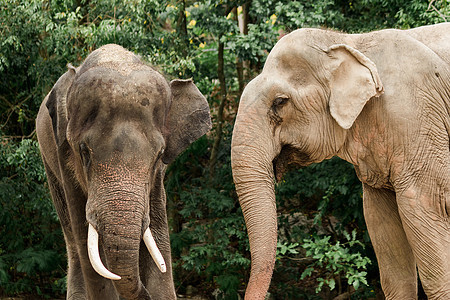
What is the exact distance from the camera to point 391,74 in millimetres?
4688

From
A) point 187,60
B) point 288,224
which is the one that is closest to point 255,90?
point 187,60

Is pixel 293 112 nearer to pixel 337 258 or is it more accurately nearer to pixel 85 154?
pixel 85 154

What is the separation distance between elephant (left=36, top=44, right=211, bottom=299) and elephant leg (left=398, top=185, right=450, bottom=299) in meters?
1.44

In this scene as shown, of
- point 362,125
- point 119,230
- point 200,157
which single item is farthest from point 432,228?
point 200,157

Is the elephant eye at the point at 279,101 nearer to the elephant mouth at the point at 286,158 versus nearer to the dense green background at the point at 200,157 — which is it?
the elephant mouth at the point at 286,158

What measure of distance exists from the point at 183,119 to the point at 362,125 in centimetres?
115

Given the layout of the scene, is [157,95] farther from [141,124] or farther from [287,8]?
[287,8]

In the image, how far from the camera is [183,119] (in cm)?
493

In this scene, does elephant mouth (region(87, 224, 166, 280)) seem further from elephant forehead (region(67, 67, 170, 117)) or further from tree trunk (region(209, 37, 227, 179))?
tree trunk (region(209, 37, 227, 179))

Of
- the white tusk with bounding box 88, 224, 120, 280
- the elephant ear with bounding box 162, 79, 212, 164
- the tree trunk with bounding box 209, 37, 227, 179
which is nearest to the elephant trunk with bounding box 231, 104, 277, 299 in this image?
the elephant ear with bounding box 162, 79, 212, 164

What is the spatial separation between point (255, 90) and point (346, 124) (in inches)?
23.7

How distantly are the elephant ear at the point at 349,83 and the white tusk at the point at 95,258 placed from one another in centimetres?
165

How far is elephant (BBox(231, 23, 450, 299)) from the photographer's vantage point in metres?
4.61

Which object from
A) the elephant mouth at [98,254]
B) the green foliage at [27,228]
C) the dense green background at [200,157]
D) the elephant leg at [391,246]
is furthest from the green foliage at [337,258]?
the elephant mouth at [98,254]
